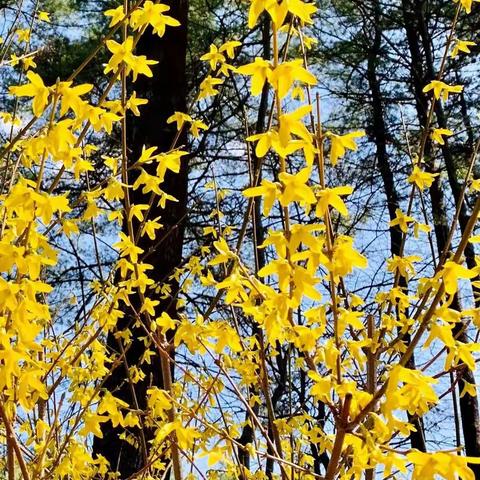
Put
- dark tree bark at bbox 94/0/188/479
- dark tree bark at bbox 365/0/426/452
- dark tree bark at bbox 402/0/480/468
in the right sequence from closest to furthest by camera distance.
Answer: dark tree bark at bbox 94/0/188/479, dark tree bark at bbox 402/0/480/468, dark tree bark at bbox 365/0/426/452

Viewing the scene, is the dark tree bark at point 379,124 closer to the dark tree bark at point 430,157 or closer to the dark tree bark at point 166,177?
the dark tree bark at point 430,157

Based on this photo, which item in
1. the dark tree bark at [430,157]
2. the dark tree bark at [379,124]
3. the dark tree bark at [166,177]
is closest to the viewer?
the dark tree bark at [166,177]

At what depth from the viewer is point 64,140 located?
1442 millimetres

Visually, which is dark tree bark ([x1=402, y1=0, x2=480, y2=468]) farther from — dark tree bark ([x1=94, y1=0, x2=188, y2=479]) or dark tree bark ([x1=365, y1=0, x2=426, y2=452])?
dark tree bark ([x1=94, y1=0, x2=188, y2=479])

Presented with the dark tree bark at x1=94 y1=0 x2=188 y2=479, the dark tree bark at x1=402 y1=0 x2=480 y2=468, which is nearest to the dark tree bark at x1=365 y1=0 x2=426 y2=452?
the dark tree bark at x1=402 y1=0 x2=480 y2=468

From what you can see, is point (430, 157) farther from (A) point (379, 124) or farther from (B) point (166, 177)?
(B) point (166, 177)

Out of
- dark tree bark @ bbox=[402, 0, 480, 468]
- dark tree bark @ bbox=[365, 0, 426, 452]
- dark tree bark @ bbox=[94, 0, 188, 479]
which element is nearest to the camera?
dark tree bark @ bbox=[94, 0, 188, 479]

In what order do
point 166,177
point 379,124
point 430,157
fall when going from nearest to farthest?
point 166,177
point 430,157
point 379,124

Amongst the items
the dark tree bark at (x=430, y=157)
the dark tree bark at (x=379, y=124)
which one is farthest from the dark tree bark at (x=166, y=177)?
the dark tree bark at (x=379, y=124)

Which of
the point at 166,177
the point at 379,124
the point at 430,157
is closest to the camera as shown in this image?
the point at 166,177

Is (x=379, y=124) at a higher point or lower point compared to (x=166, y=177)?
higher

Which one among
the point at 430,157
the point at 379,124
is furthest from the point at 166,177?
the point at 379,124

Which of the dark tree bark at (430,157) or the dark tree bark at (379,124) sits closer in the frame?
the dark tree bark at (430,157)

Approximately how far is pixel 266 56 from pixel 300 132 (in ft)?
17.2
